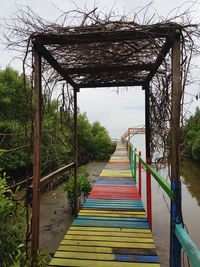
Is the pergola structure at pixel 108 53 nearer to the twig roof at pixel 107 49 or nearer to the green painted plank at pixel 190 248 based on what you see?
the twig roof at pixel 107 49

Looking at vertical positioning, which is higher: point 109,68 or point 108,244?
point 109,68

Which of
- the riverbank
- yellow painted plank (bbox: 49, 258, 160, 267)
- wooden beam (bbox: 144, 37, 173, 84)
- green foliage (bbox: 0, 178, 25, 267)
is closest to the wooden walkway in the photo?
yellow painted plank (bbox: 49, 258, 160, 267)

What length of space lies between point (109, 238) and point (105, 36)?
2092 millimetres

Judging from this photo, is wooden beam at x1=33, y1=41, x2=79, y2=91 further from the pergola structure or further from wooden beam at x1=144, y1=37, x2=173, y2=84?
wooden beam at x1=144, y1=37, x2=173, y2=84

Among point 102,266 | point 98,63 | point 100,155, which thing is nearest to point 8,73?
point 98,63

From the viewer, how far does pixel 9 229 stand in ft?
9.85

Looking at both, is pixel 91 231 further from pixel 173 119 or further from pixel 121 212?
pixel 173 119

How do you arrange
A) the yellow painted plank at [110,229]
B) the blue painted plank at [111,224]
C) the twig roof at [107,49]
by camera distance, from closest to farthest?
the twig roof at [107,49] → the yellow painted plank at [110,229] → the blue painted plank at [111,224]

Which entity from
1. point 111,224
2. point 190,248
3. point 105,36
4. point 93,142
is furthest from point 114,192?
point 93,142

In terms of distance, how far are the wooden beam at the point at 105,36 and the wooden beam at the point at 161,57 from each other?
101 mm

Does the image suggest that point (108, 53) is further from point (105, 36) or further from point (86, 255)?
point (86, 255)

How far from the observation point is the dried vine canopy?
8.33 feet

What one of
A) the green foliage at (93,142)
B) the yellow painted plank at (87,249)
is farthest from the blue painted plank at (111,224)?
the green foliage at (93,142)

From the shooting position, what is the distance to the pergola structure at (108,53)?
8.13ft
